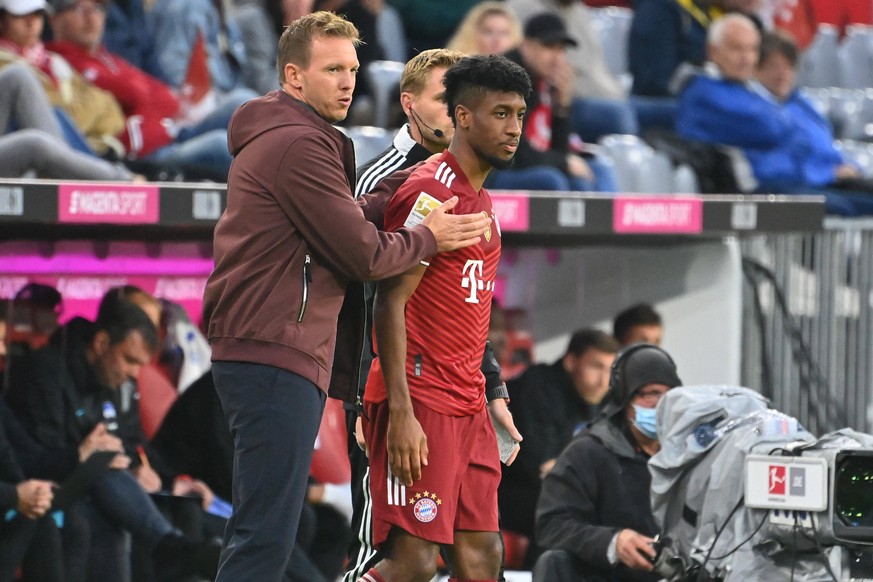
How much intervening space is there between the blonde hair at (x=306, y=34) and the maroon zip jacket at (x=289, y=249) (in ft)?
0.41

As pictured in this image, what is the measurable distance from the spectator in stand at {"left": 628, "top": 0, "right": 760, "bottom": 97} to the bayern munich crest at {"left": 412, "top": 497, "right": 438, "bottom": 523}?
6490 millimetres

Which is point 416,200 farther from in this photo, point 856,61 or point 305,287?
point 856,61

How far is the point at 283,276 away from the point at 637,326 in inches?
155

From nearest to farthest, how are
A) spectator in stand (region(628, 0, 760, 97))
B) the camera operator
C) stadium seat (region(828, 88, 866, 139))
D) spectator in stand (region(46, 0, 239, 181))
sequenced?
1. the camera operator
2. spectator in stand (region(46, 0, 239, 181))
3. spectator in stand (region(628, 0, 760, 97))
4. stadium seat (region(828, 88, 866, 139))

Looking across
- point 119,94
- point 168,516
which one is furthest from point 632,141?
point 168,516

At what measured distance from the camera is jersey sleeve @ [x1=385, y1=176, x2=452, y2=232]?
4051 mm

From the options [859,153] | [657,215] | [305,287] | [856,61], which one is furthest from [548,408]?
[856,61]

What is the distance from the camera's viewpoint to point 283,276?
12.6 ft

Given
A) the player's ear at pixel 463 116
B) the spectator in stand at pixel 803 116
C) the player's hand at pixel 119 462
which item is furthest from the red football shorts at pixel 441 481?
the spectator in stand at pixel 803 116

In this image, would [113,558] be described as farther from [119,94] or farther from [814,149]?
[814,149]

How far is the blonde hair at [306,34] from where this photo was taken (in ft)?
12.9

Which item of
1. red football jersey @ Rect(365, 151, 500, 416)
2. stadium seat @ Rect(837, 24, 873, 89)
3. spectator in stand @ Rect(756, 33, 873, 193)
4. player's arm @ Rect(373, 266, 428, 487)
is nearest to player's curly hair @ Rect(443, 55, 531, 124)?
red football jersey @ Rect(365, 151, 500, 416)

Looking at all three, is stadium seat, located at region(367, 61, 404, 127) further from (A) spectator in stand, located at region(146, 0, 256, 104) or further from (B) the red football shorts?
(B) the red football shorts

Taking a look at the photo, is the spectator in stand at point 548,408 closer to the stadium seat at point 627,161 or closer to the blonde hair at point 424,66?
the stadium seat at point 627,161
